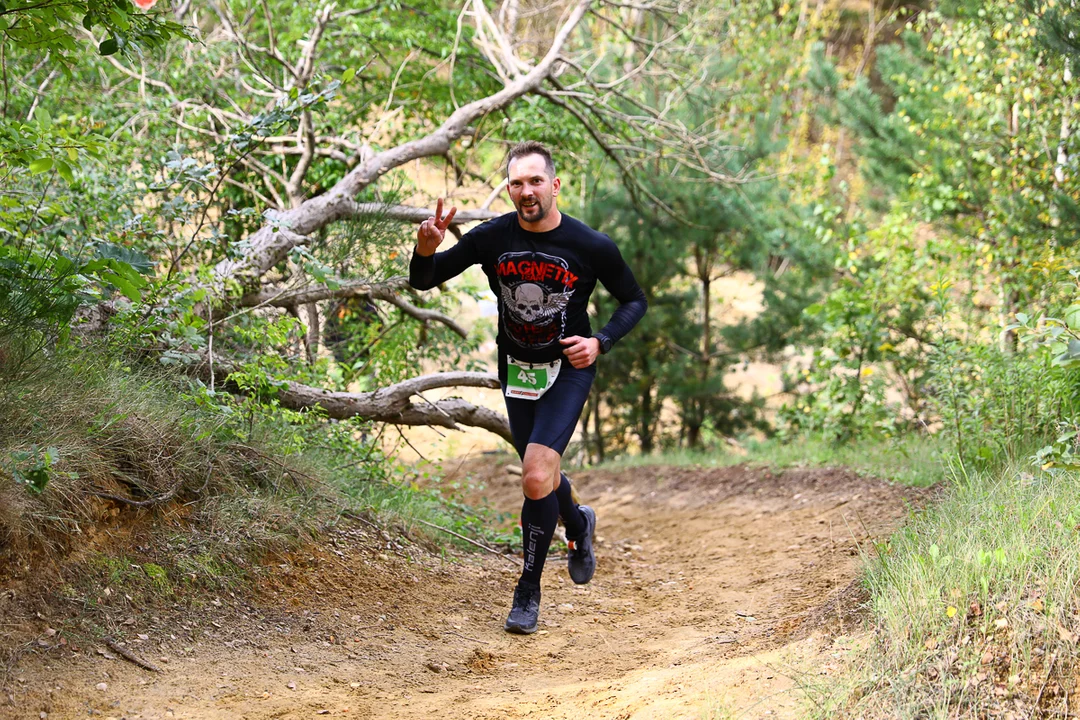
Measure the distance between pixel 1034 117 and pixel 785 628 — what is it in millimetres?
6875

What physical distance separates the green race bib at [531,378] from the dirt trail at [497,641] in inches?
44.6

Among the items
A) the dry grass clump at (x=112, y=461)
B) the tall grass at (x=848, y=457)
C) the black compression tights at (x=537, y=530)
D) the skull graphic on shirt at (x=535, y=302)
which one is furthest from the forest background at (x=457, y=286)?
the skull graphic on shirt at (x=535, y=302)

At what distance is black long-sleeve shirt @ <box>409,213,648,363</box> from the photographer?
4352 mm

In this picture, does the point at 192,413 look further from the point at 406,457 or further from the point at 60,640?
the point at 406,457

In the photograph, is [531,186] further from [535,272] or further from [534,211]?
[535,272]

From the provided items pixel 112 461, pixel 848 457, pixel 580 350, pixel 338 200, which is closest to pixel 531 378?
pixel 580 350

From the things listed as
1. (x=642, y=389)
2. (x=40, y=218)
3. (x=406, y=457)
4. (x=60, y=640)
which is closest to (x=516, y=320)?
(x=60, y=640)

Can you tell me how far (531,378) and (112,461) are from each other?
184 cm

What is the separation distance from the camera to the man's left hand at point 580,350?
14.0 feet

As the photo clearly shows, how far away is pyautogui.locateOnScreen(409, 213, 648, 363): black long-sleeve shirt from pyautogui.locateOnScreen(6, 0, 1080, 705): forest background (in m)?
1.10

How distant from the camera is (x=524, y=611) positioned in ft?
14.9

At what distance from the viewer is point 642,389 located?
12.0m

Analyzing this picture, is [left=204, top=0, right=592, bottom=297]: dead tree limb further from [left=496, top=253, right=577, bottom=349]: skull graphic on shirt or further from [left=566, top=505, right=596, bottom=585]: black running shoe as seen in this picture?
[left=566, top=505, right=596, bottom=585]: black running shoe

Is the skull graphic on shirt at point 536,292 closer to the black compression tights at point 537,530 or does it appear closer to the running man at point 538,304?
the running man at point 538,304
